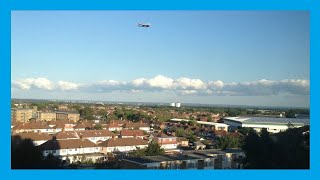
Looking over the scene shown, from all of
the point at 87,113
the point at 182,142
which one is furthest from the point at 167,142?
the point at 87,113

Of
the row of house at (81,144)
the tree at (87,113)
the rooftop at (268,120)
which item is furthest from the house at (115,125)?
the rooftop at (268,120)

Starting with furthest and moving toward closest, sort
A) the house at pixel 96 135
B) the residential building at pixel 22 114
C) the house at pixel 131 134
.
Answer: the residential building at pixel 22 114 → the house at pixel 131 134 → the house at pixel 96 135

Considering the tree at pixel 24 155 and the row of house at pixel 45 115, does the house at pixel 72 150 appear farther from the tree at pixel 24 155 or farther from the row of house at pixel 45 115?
the row of house at pixel 45 115

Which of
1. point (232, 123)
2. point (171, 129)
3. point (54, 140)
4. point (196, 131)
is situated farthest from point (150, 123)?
point (54, 140)

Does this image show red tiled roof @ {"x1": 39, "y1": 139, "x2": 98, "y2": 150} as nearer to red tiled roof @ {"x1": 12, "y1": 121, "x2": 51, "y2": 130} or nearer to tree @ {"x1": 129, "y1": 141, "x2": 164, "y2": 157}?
tree @ {"x1": 129, "y1": 141, "x2": 164, "y2": 157}

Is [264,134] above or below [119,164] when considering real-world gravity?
above

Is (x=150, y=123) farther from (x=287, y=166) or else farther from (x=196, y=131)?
(x=287, y=166)
